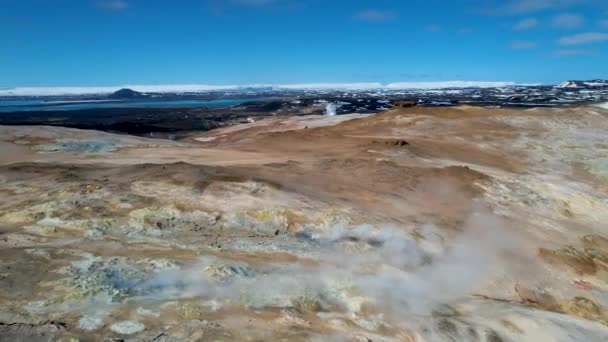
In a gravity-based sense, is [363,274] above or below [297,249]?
below

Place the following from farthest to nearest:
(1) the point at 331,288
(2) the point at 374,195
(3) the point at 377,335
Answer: (2) the point at 374,195
(1) the point at 331,288
(3) the point at 377,335

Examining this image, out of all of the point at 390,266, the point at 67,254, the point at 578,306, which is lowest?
the point at 578,306

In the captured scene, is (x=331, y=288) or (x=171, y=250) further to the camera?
(x=171, y=250)

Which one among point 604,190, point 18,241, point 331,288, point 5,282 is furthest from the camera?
point 604,190

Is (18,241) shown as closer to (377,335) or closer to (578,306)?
(377,335)

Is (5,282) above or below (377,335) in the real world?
above

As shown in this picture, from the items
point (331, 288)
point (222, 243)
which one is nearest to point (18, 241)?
point (222, 243)
